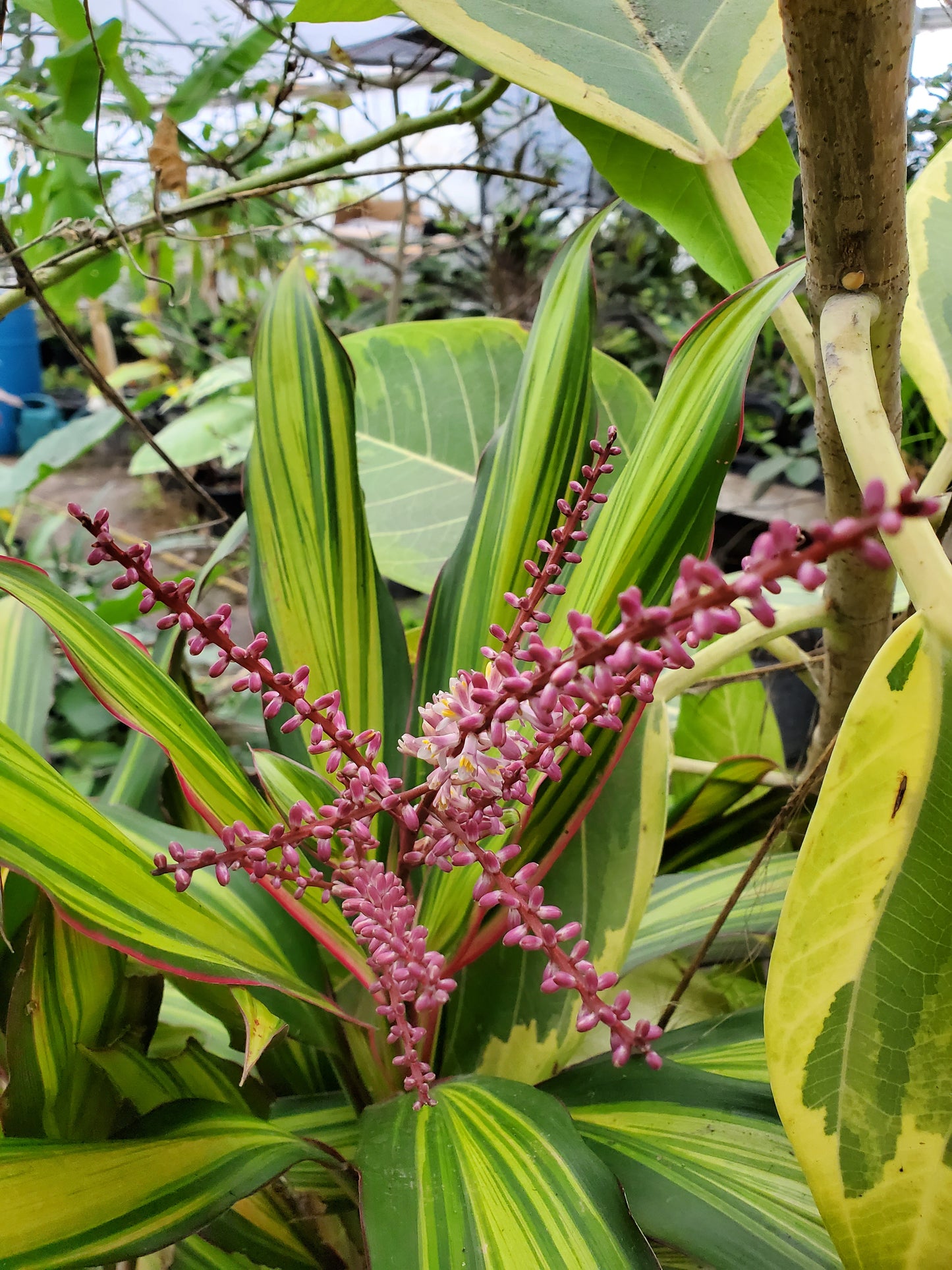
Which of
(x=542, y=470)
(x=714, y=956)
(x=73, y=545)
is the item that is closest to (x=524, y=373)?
(x=542, y=470)

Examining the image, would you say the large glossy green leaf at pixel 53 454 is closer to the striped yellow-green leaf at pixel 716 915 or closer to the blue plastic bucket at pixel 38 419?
the striped yellow-green leaf at pixel 716 915

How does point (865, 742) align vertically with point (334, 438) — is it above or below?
below

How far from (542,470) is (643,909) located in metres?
0.20

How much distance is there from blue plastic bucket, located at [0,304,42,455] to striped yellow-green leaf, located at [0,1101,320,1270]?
3696 millimetres

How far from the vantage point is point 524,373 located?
40 centimetres

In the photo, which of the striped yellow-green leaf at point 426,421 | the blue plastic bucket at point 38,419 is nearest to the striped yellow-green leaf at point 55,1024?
the striped yellow-green leaf at point 426,421

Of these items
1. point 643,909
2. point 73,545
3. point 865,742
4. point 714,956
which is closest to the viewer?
point 865,742

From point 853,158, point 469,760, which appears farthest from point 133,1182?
point 853,158

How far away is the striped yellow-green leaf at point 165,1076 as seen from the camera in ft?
0.99

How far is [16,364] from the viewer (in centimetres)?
359

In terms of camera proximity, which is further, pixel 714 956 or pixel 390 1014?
pixel 714 956

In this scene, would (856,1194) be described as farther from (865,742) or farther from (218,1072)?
(218,1072)

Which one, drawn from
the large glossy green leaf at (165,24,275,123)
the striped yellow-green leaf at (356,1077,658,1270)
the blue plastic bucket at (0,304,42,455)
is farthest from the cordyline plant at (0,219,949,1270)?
the blue plastic bucket at (0,304,42,455)

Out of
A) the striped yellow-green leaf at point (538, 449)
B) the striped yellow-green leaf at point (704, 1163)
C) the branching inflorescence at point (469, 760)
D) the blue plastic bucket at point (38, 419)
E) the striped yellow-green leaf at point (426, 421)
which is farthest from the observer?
the blue plastic bucket at point (38, 419)
